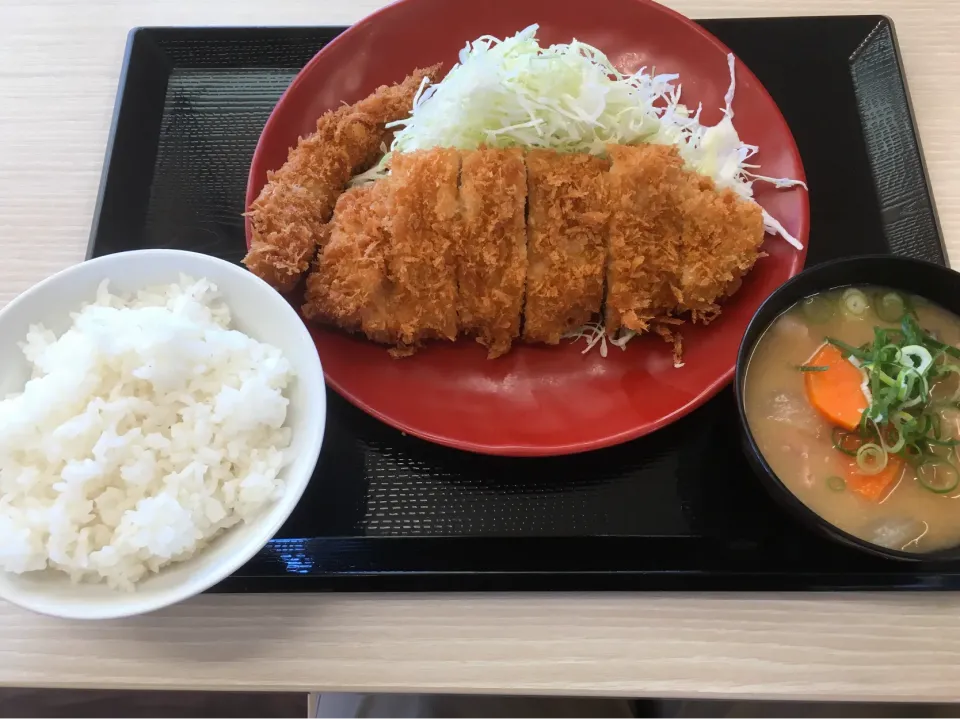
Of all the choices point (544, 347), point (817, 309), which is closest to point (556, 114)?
point (544, 347)

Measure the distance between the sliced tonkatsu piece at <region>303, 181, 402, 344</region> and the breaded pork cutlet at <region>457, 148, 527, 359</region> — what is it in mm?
172

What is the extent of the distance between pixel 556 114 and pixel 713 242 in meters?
0.47

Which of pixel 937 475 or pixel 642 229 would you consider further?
pixel 642 229

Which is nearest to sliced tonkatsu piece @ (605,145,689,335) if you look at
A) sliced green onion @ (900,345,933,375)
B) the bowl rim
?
sliced green onion @ (900,345,933,375)

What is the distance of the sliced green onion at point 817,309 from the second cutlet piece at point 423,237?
0.73 m

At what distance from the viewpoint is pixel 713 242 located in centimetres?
151

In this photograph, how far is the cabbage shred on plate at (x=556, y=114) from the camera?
1578 millimetres

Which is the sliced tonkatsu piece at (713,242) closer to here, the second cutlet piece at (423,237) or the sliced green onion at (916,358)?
the sliced green onion at (916,358)

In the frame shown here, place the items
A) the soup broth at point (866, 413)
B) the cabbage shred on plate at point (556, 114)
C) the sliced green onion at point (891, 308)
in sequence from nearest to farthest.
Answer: the soup broth at point (866, 413) < the sliced green onion at point (891, 308) < the cabbage shred on plate at point (556, 114)

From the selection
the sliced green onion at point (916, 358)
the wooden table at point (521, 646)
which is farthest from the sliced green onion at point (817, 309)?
the wooden table at point (521, 646)

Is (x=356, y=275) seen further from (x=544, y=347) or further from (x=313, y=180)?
(x=544, y=347)

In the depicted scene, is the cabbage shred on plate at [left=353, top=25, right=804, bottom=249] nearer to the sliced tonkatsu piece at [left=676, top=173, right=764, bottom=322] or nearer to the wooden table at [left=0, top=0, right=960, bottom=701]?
the sliced tonkatsu piece at [left=676, top=173, right=764, bottom=322]

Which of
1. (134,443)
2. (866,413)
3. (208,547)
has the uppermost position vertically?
(866,413)

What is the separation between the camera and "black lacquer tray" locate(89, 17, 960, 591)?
1325 mm
